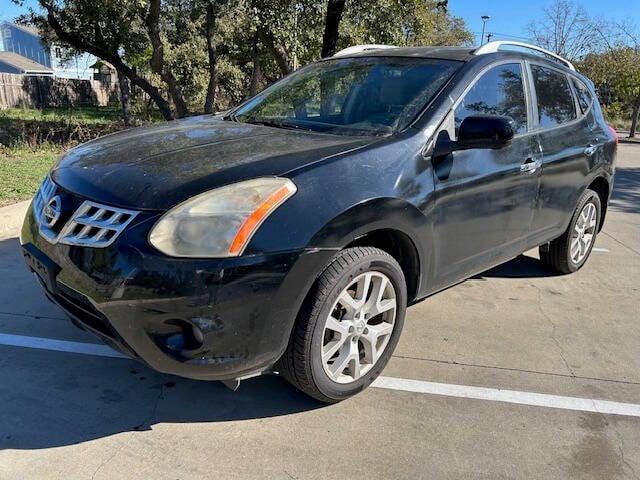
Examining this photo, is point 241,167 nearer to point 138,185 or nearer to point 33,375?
point 138,185

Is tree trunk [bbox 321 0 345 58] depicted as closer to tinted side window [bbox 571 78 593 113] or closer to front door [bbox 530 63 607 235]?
tinted side window [bbox 571 78 593 113]

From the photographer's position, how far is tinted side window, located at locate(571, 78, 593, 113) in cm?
476

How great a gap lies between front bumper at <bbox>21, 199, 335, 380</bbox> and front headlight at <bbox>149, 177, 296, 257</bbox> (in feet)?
0.16

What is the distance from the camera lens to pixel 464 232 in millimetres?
3375

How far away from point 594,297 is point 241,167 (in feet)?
11.4

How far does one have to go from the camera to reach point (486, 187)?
3.43 meters

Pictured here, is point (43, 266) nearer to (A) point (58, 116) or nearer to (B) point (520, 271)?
(B) point (520, 271)

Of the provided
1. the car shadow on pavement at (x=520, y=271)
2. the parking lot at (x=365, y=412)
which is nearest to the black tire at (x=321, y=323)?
the parking lot at (x=365, y=412)

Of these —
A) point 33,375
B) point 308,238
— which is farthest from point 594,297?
point 33,375

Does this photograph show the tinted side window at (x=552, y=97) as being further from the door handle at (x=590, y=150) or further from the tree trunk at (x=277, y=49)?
the tree trunk at (x=277, y=49)

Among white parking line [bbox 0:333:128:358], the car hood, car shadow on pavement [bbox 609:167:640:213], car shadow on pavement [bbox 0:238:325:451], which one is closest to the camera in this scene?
the car hood

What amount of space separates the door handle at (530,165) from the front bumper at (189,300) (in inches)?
73.9

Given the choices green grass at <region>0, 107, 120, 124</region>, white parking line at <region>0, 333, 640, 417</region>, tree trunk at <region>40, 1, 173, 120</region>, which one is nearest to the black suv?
white parking line at <region>0, 333, 640, 417</region>

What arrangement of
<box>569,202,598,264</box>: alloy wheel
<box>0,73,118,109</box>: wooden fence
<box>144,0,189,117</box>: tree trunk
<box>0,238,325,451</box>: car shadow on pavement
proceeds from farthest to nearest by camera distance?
<box>0,73,118,109</box>: wooden fence < <box>144,0,189,117</box>: tree trunk < <box>569,202,598,264</box>: alloy wheel < <box>0,238,325,451</box>: car shadow on pavement
